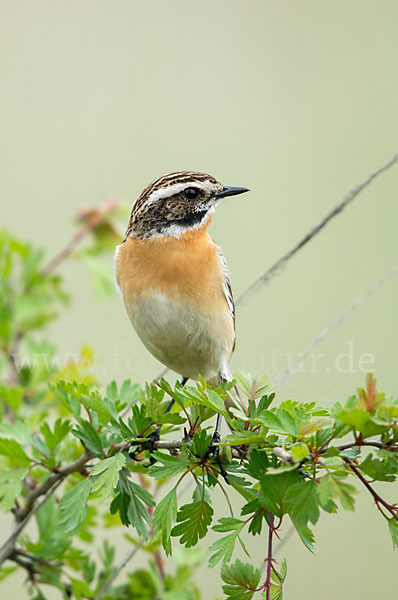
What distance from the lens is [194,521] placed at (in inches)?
61.7

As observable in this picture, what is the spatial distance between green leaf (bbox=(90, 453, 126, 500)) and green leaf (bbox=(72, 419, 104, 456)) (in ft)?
0.42

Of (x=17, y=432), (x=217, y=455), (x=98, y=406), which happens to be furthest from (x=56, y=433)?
(x=217, y=455)

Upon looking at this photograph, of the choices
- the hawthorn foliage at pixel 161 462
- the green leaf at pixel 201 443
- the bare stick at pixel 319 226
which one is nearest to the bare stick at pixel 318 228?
the bare stick at pixel 319 226

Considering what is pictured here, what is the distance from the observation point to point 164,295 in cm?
249

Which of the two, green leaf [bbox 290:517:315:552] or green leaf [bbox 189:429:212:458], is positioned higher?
green leaf [bbox 189:429:212:458]

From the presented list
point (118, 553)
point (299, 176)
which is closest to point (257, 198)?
point (299, 176)

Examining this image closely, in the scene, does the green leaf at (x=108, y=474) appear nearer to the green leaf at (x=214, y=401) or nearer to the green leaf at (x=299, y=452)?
the green leaf at (x=214, y=401)

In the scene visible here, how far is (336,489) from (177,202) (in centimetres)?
151

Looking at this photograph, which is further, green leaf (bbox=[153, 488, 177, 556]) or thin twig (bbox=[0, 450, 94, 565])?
thin twig (bbox=[0, 450, 94, 565])

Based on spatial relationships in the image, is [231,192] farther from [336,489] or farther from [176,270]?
[336,489]

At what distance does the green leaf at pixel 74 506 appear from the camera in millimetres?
1736

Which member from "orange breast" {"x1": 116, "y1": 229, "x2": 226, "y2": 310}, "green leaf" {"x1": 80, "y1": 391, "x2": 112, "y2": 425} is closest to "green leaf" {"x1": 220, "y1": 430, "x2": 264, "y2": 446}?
"green leaf" {"x1": 80, "y1": 391, "x2": 112, "y2": 425}

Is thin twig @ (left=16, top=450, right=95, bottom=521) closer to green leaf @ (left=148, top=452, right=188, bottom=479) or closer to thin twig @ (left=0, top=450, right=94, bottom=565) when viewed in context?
thin twig @ (left=0, top=450, right=94, bottom=565)

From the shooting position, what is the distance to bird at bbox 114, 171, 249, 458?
8.21ft
